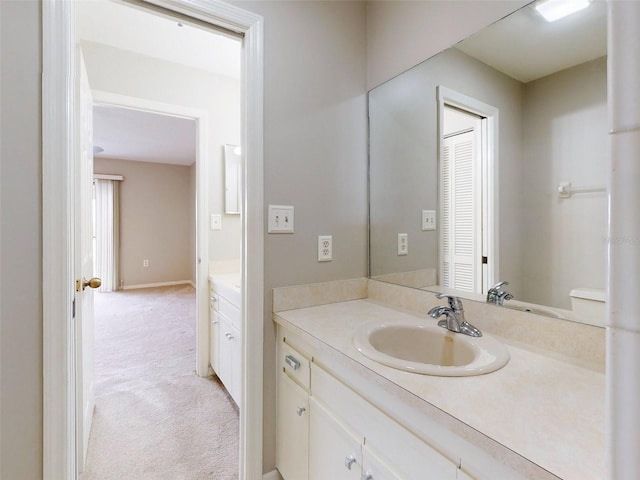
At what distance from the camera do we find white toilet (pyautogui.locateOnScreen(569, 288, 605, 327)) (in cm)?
91

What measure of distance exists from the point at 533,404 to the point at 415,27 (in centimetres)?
151

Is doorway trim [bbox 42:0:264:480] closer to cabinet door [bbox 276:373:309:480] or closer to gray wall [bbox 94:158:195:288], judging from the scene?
cabinet door [bbox 276:373:309:480]

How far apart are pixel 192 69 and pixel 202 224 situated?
1236 mm

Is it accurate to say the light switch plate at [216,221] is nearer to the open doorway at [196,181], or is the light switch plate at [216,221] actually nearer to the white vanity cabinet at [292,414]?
the open doorway at [196,181]

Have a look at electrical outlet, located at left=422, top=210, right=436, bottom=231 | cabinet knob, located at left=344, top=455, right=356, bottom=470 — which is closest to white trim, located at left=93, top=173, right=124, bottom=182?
electrical outlet, located at left=422, top=210, right=436, bottom=231

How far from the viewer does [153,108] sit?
7.62 ft

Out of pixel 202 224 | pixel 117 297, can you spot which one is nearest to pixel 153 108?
pixel 202 224

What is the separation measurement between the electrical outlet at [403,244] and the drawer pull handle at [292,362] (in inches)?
28.7

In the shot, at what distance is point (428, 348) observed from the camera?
1.20 meters

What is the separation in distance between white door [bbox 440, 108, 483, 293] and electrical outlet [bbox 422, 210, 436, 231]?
48 mm

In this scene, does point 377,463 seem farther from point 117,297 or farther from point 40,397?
point 117,297

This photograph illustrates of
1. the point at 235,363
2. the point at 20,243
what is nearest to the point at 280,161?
the point at 20,243

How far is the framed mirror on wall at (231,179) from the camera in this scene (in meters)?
2.63

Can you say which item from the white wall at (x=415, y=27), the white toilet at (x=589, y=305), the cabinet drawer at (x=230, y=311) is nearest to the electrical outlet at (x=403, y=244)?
the white toilet at (x=589, y=305)
